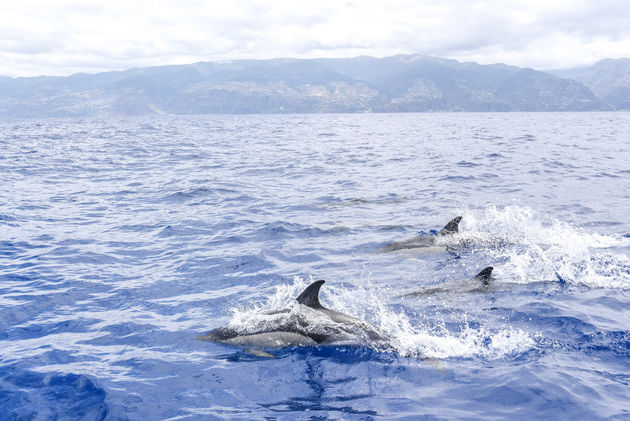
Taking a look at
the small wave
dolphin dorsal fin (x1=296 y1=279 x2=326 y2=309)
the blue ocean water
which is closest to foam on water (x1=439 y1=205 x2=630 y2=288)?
the blue ocean water

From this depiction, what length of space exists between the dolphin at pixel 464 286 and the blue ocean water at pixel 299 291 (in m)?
0.24

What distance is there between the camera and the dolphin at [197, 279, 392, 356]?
8.05 meters

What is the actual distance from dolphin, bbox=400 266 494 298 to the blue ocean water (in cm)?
24

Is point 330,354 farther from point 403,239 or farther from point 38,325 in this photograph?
point 403,239

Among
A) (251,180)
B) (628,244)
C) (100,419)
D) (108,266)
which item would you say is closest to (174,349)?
(100,419)

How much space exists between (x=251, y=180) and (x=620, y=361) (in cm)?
2002

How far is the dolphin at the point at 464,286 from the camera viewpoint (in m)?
10.3

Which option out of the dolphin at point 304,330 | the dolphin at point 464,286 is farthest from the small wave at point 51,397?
the dolphin at point 464,286

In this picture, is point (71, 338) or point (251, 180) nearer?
point (71, 338)

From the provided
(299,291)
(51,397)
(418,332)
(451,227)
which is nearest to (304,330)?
(418,332)

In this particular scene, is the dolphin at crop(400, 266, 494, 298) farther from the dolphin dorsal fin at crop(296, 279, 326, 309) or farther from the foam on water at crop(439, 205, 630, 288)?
the dolphin dorsal fin at crop(296, 279, 326, 309)

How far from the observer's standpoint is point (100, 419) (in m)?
6.28

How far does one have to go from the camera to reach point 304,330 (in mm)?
8164

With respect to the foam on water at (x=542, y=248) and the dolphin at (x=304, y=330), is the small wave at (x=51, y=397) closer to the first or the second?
the dolphin at (x=304, y=330)
